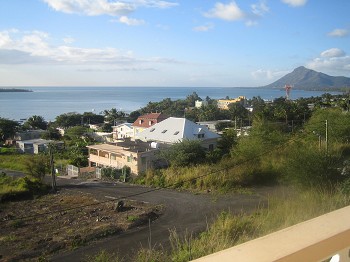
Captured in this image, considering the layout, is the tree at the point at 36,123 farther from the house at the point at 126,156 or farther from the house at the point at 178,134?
the house at the point at 126,156

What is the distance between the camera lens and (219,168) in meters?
16.1

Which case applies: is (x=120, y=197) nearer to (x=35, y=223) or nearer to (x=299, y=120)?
(x=35, y=223)

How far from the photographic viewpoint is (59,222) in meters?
12.6

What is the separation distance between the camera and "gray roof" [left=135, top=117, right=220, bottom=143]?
26.0 m

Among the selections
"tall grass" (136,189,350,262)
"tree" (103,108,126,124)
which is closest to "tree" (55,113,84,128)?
"tree" (103,108,126,124)

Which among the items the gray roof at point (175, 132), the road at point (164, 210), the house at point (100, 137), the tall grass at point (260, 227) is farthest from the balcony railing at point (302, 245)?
the house at point (100, 137)

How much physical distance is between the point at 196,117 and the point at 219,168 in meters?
41.2

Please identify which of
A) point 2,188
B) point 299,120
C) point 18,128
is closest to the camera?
point 2,188

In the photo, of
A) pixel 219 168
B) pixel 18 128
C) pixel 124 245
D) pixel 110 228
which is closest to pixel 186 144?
pixel 219 168

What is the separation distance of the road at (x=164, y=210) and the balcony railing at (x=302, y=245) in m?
7.02

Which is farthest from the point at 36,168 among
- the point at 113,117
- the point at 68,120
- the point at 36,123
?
the point at 113,117

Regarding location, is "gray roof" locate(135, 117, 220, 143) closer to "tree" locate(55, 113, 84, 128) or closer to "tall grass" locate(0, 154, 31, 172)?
"tall grass" locate(0, 154, 31, 172)

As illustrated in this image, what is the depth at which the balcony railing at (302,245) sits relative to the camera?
81cm

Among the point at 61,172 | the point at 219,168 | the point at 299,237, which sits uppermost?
the point at 299,237
